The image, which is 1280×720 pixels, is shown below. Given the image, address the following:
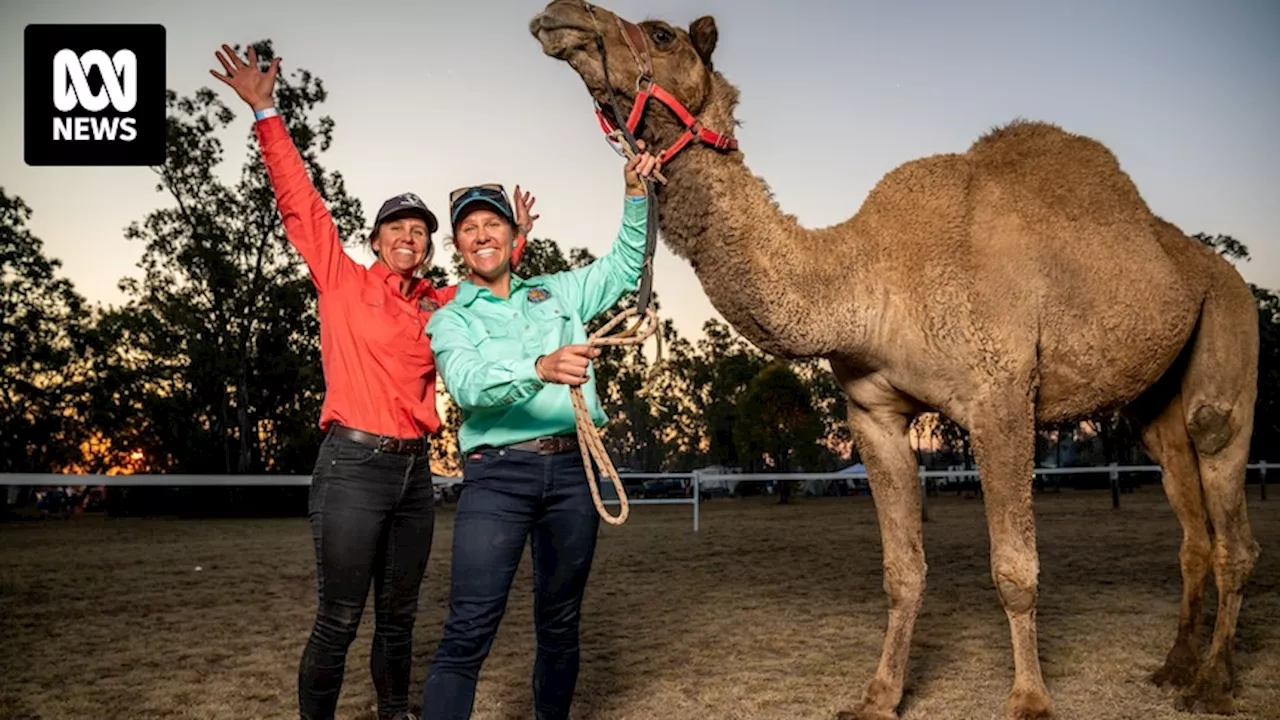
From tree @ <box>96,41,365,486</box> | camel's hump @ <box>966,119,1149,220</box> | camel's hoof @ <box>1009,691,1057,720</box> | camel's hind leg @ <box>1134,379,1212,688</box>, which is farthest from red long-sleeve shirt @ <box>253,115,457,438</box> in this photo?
tree @ <box>96,41,365,486</box>

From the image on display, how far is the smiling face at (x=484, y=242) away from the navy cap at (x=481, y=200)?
0.03 m

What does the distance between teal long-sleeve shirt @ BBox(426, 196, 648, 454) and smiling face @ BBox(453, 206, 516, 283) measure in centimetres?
8

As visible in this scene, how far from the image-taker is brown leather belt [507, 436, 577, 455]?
3.70 m

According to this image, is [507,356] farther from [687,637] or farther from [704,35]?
[687,637]

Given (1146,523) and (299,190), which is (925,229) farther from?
(1146,523)

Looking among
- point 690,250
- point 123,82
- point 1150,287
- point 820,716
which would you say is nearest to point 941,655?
point 820,716

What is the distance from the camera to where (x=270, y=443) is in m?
39.6

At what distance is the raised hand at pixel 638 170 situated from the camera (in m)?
4.39

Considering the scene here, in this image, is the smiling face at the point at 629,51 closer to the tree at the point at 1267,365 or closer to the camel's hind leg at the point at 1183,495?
the camel's hind leg at the point at 1183,495

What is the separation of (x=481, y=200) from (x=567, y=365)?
96cm

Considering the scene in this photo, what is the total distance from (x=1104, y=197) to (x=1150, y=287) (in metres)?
0.60

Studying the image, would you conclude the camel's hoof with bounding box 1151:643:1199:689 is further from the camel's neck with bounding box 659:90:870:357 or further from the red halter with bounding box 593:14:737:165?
the red halter with bounding box 593:14:737:165

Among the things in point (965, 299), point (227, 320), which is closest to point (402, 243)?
point (965, 299)

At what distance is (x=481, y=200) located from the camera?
149 inches
